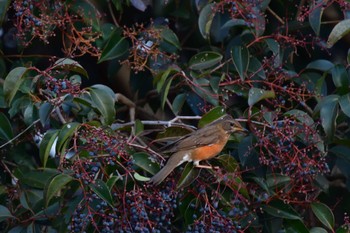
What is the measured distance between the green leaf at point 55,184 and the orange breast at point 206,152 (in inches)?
19.9

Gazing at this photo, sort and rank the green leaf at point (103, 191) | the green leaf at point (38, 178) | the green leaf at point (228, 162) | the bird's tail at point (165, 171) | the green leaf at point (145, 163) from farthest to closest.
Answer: the green leaf at point (38, 178) < the green leaf at point (228, 162) < the green leaf at point (145, 163) < the bird's tail at point (165, 171) < the green leaf at point (103, 191)

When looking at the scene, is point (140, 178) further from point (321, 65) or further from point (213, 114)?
point (321, 65)

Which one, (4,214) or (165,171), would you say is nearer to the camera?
(165,171)

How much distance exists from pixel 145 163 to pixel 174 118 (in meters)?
0.48

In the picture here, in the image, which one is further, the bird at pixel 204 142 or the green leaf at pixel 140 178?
the bird at pixel 204 142

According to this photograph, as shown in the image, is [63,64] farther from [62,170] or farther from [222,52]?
[222,52]

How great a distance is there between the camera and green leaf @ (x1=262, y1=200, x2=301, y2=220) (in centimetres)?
389

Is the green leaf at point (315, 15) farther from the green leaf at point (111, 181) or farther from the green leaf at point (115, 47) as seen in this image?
the green leaf at point (111, 181)

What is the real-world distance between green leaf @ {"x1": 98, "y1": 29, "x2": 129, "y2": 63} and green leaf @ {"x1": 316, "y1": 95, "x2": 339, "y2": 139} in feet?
3.07

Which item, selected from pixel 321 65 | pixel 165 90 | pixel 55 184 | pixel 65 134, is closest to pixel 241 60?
pixel 165 90

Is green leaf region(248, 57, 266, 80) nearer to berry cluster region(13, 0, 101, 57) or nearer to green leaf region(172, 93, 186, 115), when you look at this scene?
green leaf region(172, 93, 186, 115)

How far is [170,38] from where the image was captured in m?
4.37

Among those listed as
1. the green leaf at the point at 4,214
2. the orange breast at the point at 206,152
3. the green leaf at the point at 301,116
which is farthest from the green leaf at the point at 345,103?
the green leaf at the point at 4,214

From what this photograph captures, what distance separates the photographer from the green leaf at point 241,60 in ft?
13.5
